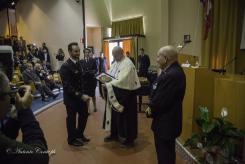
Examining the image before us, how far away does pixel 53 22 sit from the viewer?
1166cm

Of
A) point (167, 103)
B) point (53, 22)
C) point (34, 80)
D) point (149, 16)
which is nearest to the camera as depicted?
point (167, 103)

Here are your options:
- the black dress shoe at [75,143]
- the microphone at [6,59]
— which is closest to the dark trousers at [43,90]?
the black dress shoe at [75,143]

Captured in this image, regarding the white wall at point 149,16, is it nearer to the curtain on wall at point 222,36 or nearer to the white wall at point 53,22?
the white wall at point 53,22

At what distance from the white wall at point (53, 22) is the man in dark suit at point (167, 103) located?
30.8ft

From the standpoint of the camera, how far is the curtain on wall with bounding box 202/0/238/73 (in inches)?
248

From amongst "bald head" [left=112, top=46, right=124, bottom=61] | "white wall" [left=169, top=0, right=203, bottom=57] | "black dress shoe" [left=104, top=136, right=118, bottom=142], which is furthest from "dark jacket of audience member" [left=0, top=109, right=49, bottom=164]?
"white wall" [left=169, top=0, right=203, bottom=57]

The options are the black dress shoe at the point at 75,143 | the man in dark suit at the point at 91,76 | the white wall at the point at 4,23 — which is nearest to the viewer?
the black dress shoe at the point at 75,143

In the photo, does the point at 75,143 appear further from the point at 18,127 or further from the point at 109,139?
the point at 18,127

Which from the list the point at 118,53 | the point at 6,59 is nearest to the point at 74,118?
the point at 118,53

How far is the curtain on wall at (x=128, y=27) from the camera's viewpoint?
11.8 meters

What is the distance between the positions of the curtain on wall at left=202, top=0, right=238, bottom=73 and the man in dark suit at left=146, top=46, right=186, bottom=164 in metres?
4.63

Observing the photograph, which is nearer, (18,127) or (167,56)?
(18,127)

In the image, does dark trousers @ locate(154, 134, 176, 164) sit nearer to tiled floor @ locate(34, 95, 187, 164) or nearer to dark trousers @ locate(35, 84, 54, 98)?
tiled floor @ locate(34, 95, 187, 164)

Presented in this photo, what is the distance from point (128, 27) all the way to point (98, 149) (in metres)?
9.62
